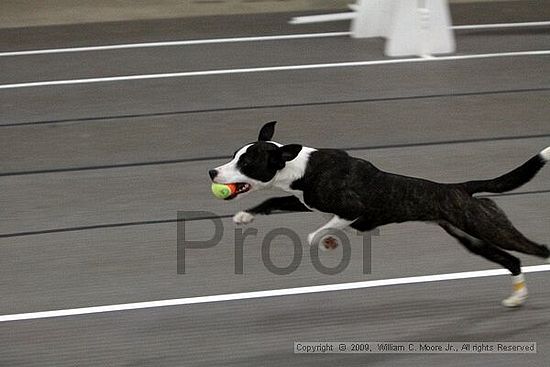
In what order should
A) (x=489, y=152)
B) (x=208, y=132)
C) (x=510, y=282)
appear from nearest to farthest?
(x=510, y=282)
(x=489, y=152)
(x=208, y=132)

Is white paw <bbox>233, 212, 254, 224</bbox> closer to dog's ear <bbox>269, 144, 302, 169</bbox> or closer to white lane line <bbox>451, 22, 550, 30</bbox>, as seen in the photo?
dog's ear <bbox>269, 144, 302, 169</bbox>

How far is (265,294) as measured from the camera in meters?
4.42

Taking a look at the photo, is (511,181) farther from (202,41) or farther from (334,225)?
(202,41)

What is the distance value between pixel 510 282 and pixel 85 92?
4.45 meters

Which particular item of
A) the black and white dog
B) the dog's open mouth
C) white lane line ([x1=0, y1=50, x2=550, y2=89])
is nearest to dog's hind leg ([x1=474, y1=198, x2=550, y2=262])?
the black and white dog

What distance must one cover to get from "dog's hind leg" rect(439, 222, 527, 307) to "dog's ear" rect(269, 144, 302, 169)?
0.69m

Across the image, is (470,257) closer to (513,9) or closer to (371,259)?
(371,259)

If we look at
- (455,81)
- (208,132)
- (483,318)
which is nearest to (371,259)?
(483,318)

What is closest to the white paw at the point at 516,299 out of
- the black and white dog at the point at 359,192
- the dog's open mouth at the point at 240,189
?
the black and white dog at the point at 359,192

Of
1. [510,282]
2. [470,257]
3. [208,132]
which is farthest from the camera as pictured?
[208,132]

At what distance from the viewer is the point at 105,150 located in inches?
259

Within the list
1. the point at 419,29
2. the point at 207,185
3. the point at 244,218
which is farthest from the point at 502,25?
the point at 244,218

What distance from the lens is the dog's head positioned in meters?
3.65

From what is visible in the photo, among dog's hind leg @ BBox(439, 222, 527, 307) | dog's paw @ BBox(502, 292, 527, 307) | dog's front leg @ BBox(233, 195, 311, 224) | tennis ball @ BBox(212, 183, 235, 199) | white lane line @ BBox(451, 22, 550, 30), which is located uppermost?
white lane line @ BBox(451, 22, 550, 30)
